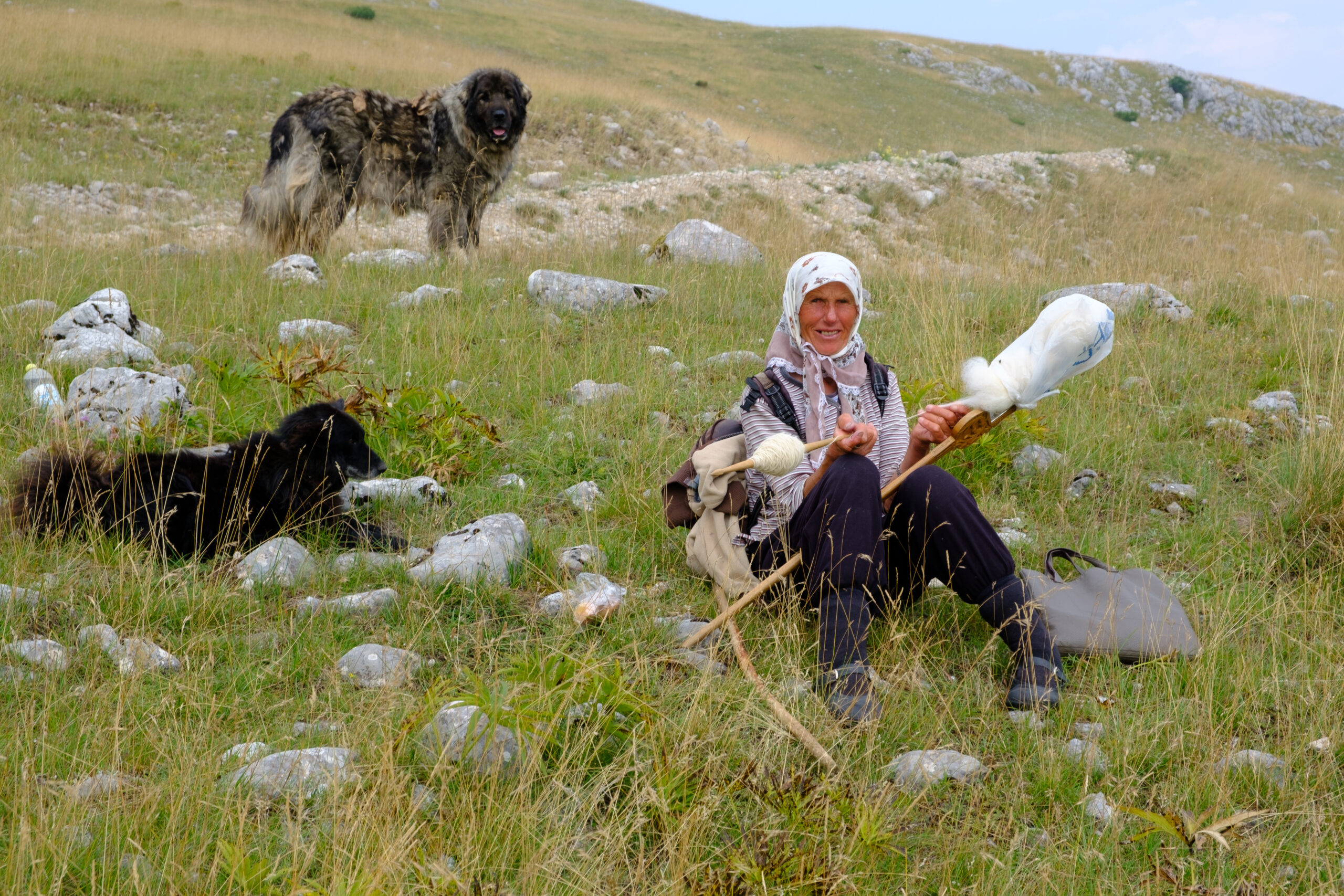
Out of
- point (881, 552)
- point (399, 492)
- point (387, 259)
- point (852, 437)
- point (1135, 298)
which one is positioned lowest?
point (399, 492)

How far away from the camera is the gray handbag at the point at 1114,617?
3.04 metres

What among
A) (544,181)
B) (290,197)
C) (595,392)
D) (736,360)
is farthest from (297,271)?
(544,181)

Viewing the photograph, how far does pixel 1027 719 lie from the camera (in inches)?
106

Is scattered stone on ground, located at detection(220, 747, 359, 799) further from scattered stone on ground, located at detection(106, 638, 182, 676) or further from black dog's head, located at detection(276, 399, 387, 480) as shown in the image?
black dog's head, located at detection(276, 399, 387, 480)

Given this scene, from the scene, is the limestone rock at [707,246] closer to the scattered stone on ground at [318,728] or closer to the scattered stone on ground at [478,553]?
the scattered stone on ground at [478,553]

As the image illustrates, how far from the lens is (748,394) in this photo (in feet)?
11.0

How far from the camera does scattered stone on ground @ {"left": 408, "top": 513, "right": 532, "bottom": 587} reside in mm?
3299

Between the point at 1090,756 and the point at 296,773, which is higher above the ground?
the point at 1090,756

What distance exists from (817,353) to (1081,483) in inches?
75.1

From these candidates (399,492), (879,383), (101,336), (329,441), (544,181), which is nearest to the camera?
(879,383)

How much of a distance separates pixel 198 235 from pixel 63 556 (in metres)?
7.06

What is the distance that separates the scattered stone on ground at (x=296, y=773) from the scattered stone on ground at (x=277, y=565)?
1.13 m

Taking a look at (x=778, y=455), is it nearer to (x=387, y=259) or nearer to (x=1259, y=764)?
(x=1259, y=764)

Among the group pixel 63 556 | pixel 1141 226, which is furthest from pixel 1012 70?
pixel 63 556
